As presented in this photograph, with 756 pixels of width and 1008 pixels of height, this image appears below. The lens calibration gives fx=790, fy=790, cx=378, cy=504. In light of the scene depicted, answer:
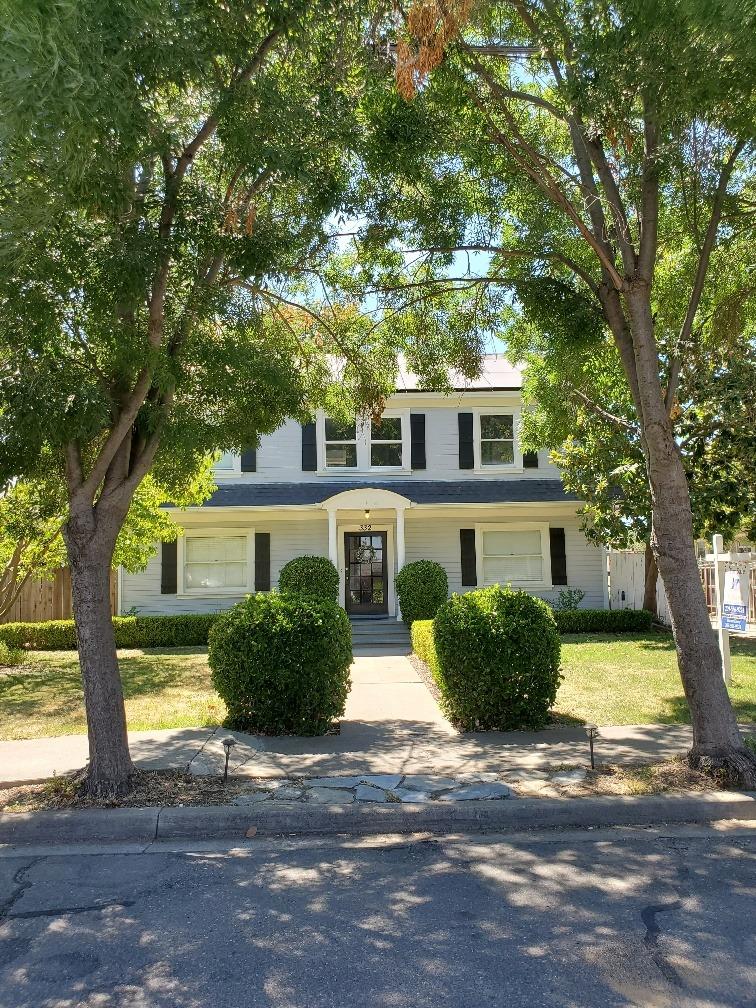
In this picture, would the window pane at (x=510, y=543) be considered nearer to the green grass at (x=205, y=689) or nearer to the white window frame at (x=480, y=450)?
the white window frame at (x=480, y=450)

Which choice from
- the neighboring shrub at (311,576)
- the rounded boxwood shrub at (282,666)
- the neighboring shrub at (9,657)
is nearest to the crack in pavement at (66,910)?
the rounded boxwood shrub at (282,666)

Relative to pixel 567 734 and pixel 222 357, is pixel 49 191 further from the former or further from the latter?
pixel 567 734

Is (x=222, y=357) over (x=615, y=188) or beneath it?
beneath

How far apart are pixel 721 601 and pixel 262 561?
12.2 metres

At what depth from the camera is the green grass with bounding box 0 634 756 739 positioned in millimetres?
9117

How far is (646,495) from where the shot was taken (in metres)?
13.7

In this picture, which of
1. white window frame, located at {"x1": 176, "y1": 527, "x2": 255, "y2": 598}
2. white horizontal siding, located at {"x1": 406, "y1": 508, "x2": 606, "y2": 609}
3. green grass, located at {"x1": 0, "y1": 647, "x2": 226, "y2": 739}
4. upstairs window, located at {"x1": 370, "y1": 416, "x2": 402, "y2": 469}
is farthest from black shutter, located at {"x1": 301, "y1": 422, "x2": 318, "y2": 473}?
green grass, located at {"x1": 0, "y1": 647, "x2": 226, "y2": 739}

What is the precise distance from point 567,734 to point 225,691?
3.54m

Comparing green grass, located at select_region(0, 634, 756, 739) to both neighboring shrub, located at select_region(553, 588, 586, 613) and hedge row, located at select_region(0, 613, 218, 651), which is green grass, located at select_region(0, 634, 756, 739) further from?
neighboring shrub, located at select_region(553, 588, 586, 613)

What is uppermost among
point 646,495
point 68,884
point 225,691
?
point 646,495

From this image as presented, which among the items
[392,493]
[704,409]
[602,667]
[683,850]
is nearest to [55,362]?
[683,850]

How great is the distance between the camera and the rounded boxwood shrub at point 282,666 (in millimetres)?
7891

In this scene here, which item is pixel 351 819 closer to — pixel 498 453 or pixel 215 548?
pixel 215 548

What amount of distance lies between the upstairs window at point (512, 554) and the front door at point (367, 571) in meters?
2.57
